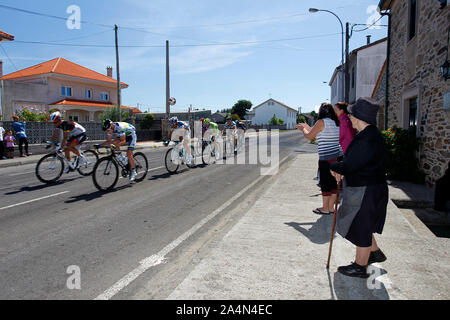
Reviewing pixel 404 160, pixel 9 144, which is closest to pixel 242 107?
pixel 9 144

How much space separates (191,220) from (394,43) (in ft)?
38.9

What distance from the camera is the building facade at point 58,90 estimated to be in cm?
2892

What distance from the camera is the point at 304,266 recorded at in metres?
3.47

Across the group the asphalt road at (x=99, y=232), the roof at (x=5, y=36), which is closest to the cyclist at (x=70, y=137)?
the asphalt road at (x=99, y=232)

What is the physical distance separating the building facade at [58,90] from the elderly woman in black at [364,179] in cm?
3117

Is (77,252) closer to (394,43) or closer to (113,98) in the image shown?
(394,43)

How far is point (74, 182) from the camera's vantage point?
8938mm

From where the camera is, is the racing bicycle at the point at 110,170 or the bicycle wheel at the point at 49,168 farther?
the bicycle wheel at the point at 49,168

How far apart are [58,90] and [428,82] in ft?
117

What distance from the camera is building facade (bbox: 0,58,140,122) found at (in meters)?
28.9

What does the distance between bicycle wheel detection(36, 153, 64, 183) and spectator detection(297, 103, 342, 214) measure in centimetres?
742

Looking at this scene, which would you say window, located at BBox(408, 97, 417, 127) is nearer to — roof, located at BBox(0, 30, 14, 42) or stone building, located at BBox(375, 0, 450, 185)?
stone building, located at BBox(375, 0, 450, 185)

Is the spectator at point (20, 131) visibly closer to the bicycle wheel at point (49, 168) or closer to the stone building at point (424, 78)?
the bicycle wheel at point (49, 168)
